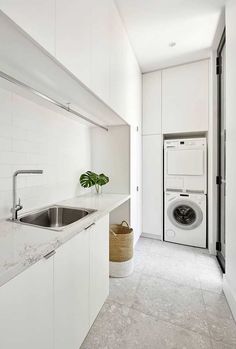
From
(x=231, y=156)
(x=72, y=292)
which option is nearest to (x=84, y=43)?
(x=231, y=156)

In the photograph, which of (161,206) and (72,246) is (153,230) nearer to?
(161,206)

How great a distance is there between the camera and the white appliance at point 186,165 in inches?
110

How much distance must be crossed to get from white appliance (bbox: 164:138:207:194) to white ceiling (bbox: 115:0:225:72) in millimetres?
1290

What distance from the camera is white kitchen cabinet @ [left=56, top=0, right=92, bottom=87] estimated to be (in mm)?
1022

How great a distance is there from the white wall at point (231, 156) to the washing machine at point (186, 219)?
103 centimetres

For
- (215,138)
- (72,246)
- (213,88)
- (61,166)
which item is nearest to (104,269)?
(72,246)

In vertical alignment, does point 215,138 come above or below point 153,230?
above

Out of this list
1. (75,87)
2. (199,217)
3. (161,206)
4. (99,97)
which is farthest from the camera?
(161,206)

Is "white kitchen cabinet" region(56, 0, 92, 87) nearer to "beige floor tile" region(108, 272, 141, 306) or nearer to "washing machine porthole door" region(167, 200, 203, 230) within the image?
"beige floor tile" region(108, 272, 141, 306)

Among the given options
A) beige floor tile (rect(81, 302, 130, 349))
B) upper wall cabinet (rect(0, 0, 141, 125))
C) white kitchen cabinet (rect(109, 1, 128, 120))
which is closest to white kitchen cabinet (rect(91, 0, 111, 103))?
upper wall cabinet (rect(0, 0, 141, 125))

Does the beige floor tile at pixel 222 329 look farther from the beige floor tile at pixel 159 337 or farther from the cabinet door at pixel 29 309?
the cabinet door at pixel 29 309

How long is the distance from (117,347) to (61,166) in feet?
5.15

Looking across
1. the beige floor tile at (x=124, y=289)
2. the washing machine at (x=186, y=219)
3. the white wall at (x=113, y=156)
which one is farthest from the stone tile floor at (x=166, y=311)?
the white wall at (x=113, y=156)

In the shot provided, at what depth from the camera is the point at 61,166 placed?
192 centimetres
